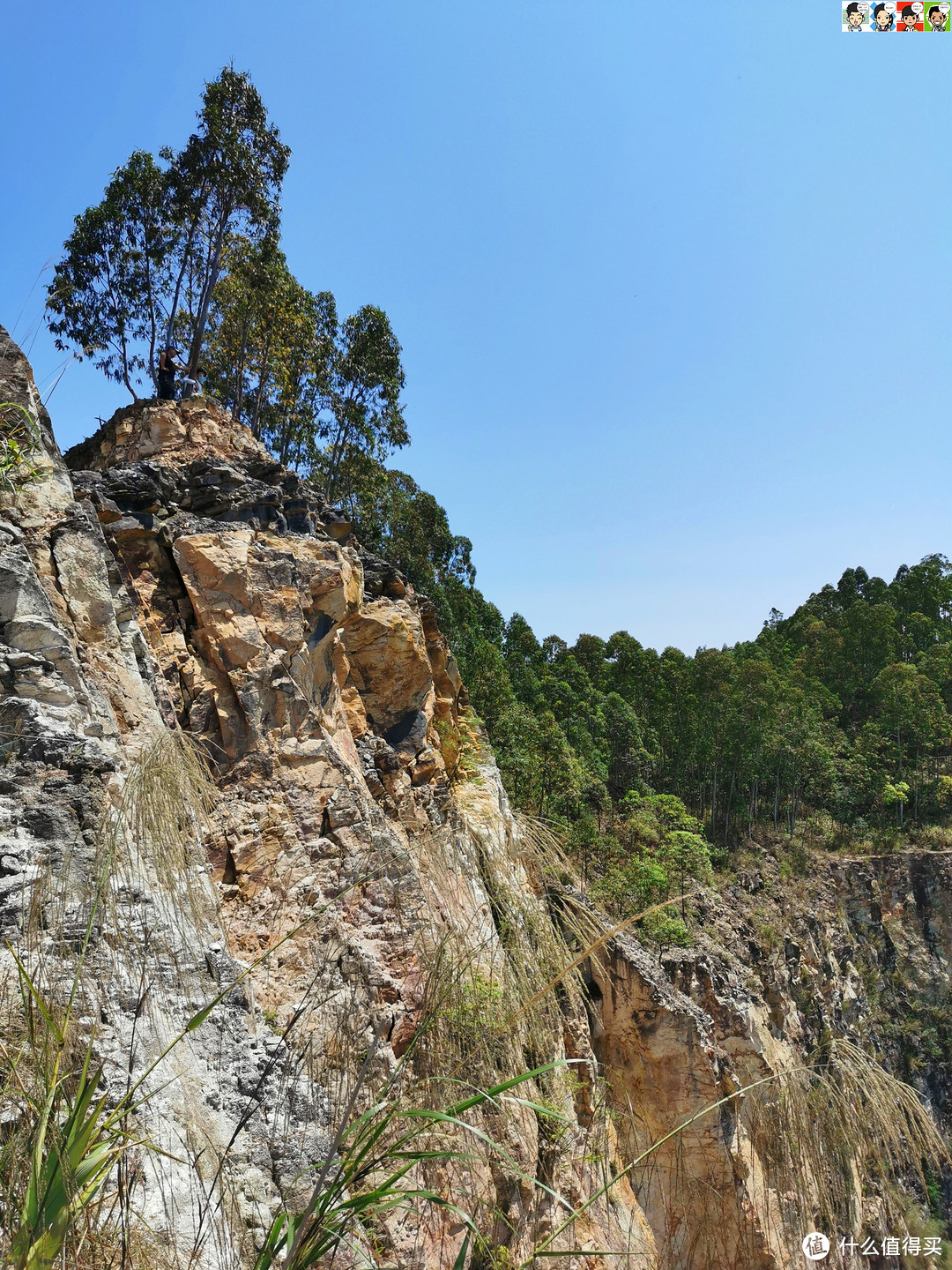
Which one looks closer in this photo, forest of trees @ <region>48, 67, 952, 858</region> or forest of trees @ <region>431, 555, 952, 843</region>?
forest of trees @ <region>48, 67, 952, 858</region>

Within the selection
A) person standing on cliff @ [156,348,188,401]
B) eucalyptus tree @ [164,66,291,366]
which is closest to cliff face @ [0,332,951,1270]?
person standing on cliff @ [156,348,188,401]

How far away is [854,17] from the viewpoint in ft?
24.2

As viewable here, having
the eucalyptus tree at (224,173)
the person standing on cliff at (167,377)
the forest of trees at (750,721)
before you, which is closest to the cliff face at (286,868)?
the person standing on cliff at (167,377)

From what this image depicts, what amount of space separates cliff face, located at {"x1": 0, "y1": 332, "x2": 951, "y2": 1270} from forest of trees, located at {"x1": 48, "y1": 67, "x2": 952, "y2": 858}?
2.75 m

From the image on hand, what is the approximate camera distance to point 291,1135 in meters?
2.82

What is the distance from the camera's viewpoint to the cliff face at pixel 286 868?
269cm

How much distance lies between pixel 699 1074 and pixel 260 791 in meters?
9.92

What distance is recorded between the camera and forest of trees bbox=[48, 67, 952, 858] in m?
13.8

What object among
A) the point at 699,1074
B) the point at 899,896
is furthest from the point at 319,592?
the point at 899,896

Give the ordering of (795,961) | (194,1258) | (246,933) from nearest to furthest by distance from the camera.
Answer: (194,1258), (246,933), (795,961)

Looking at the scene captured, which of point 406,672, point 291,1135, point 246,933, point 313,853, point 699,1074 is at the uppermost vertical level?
point 406,672

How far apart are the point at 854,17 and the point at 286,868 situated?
9929 mm

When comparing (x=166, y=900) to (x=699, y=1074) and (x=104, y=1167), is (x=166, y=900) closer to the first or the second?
(x=104, y=1167)

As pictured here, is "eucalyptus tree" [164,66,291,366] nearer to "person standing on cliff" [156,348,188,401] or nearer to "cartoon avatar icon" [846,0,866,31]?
"person standing on cliff" [156,348,188,401]
